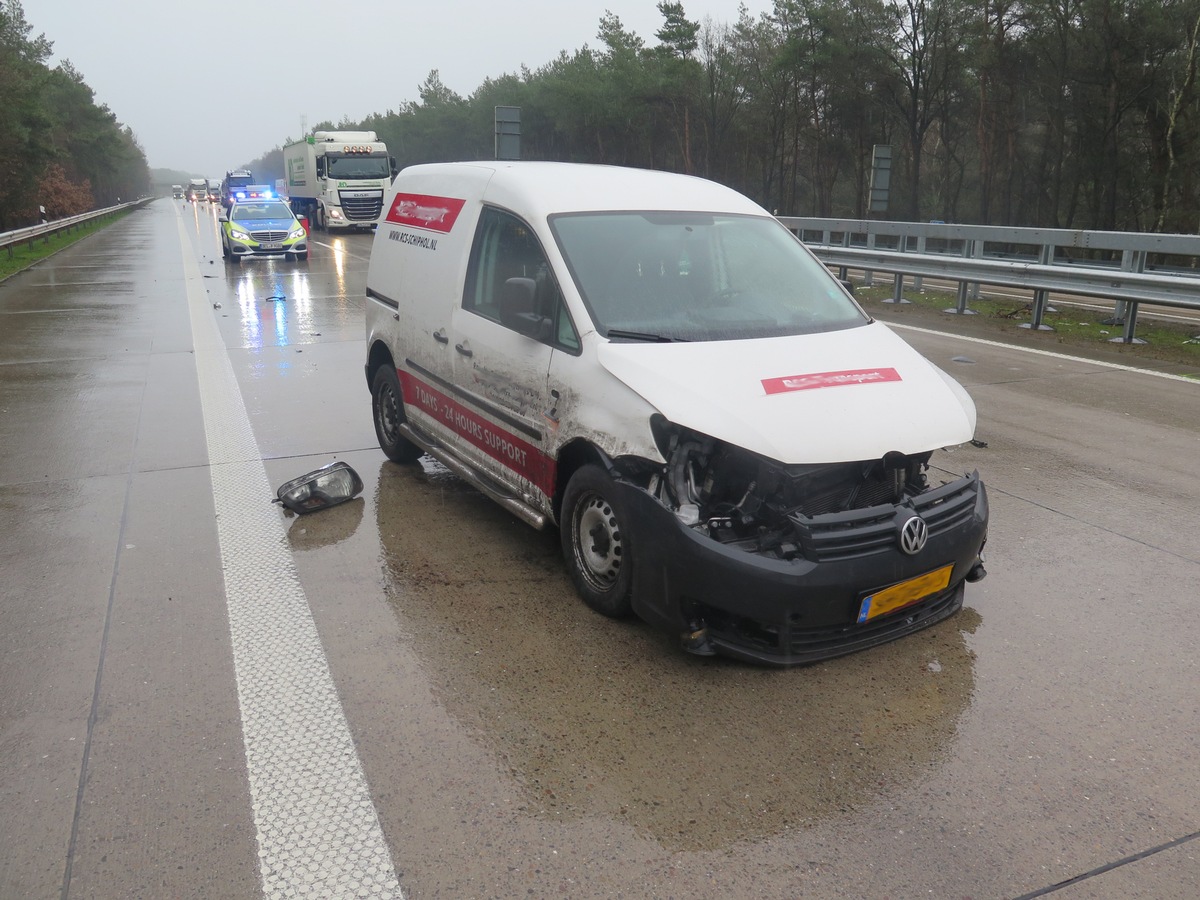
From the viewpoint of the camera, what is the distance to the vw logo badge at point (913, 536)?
373cm

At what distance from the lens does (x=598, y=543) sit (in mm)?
4312

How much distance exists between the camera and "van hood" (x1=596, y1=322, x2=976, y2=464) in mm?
3766

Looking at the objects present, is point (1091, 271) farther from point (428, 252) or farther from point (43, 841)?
point (43, 841)

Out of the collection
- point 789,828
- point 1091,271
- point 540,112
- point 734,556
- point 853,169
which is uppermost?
point 540,112

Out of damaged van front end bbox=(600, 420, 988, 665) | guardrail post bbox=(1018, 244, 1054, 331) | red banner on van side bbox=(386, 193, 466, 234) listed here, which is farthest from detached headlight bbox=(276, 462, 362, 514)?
guardrail post bbox=(1018, 244, 1054, 331)

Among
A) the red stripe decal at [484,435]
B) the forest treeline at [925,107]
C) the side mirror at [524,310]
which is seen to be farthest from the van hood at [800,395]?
the forest treeline at [925,107]

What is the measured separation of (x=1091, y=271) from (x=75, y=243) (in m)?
35.1

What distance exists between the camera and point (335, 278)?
20609 millimetres

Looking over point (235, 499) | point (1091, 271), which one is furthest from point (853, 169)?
point (235, 499)

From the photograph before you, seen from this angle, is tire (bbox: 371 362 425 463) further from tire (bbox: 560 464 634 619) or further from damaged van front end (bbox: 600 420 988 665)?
damaged van front end (bbox: 600 420 988 665)

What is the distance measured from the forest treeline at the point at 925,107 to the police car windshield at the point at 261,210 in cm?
2686

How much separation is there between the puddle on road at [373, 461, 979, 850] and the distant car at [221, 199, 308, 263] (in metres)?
20.9

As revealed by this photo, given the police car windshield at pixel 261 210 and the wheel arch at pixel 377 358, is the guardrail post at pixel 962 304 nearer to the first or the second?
the wheel arch at pixel 377 358

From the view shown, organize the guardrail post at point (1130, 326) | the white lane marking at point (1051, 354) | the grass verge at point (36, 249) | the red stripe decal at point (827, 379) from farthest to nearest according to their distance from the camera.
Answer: the grass verge at point (36, 249)
the guardrail post at point (1130, 326)
the white lane marking at point (1051, 354)
the red stripe decal at point (827, 379)
